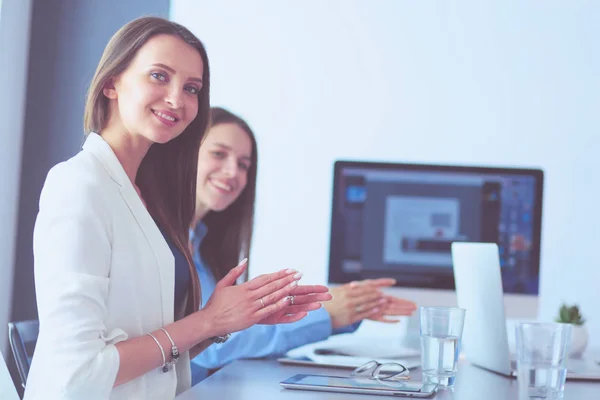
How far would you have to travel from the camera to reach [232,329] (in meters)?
1.44

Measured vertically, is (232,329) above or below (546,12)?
below

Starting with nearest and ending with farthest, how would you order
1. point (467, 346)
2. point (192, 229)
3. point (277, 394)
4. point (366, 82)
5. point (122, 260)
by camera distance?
1. point (277, 394)
2. point (122, 260)
3. point (467, 346)
4. point (192, 229)
5. point (366, 82)

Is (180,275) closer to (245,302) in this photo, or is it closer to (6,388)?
(245,302)

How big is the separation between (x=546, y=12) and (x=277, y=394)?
9.19ft

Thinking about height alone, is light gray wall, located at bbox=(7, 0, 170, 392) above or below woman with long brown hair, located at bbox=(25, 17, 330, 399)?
above

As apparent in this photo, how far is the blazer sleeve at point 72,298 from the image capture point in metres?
1.23

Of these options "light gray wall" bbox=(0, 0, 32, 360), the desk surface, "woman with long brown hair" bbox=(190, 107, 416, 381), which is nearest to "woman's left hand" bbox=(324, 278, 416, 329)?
"woman with long brown hair" bbox=(190, 107, 416, 381)

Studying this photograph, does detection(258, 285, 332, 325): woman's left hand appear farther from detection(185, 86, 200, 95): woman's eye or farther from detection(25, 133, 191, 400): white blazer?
detection(185, 86, 200, 95): woman's eye

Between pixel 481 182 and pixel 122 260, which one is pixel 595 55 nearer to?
pixel 481 182

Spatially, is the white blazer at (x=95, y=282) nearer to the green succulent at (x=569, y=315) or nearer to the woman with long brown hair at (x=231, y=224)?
the woman with long brown hair at (x=231, y=224)

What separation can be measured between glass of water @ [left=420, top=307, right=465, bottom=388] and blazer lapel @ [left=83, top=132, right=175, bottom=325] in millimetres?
497

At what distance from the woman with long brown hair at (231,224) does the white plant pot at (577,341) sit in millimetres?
429

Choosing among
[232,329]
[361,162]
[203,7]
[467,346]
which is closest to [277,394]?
[232,329]

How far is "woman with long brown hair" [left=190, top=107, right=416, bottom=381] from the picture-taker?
6.38 feet
